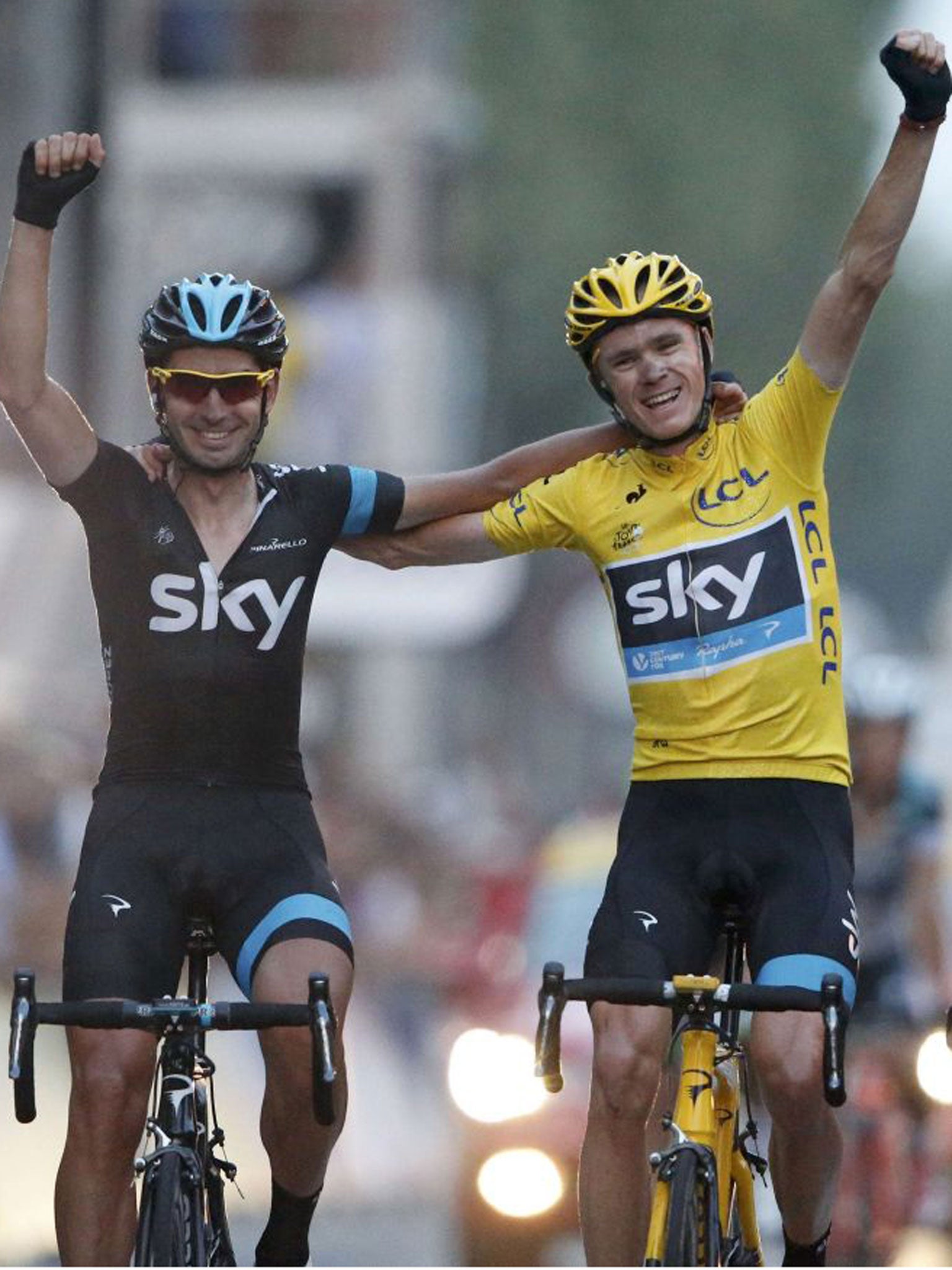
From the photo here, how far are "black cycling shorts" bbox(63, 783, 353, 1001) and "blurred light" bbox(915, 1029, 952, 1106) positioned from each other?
381 cm

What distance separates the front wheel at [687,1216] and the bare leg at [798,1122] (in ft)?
1.09

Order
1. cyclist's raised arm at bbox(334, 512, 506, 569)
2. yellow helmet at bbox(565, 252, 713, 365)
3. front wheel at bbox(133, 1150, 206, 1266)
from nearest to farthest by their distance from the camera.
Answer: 1. front wheel at bbox(133, 1150, 206, 1266)
2. yellow helmet at bbox(565, 252, 713, 365)
3. cyclist's raised arm at bbox(334, 512, 506, 569)

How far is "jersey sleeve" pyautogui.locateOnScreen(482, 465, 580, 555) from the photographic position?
850 cm

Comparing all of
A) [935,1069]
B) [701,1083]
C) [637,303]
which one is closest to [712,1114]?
[701,1083]

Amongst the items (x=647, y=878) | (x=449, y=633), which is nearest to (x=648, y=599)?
(x=647, y=878)

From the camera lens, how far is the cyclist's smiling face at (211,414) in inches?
323

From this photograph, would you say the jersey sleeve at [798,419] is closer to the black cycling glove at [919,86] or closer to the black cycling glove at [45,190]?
the black cycling glove at [919,86]

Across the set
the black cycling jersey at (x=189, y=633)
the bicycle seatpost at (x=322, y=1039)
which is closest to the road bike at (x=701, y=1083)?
the bicycle seatpost at (x=322, y=1039)

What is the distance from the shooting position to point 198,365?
8.20m

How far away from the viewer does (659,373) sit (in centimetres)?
835

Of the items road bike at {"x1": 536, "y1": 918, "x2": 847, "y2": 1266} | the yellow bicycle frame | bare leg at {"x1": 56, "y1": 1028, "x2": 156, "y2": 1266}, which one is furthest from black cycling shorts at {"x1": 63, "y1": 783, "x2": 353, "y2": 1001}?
the yellow bicycle frame

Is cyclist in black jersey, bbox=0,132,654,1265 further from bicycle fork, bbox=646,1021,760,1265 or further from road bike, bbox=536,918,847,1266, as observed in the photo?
bicycle fork, bbox=646,1021,760,1265

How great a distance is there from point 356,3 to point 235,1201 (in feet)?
108

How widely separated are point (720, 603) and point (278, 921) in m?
1.42
